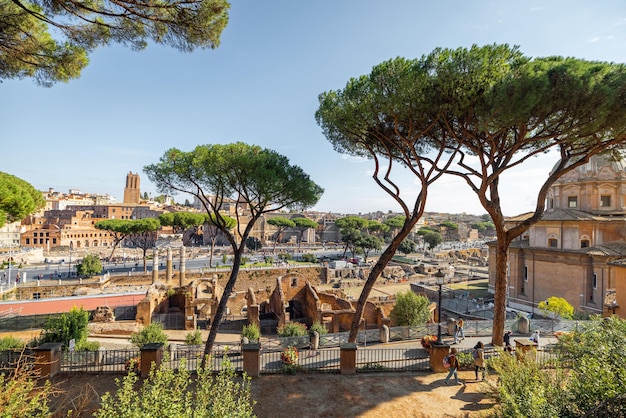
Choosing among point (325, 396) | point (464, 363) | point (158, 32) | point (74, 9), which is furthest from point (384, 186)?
point (74, 9)

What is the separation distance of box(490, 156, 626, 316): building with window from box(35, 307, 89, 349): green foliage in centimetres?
2464

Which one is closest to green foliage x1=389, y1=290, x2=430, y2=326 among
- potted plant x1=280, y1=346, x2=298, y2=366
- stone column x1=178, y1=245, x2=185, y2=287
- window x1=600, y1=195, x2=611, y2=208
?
potted plant x1=280, y1=346, x2=298, y2=366

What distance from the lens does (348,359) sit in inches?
298

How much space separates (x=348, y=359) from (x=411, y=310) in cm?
815

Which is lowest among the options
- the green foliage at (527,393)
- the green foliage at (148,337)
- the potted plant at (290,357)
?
the green foliage at (148,337)

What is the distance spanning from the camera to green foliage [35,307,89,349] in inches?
408

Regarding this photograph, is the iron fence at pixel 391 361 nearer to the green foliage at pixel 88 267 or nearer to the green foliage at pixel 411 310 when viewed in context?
the green foliage at pixel 411 310

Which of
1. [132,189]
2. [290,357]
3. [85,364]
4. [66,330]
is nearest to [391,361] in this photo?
[290,357]

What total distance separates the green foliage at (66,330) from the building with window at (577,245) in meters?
24.6

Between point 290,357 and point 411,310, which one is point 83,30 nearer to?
point 290,357

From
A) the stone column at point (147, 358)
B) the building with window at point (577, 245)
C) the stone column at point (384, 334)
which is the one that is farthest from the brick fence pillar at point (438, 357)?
the building with window at point (577, 245)

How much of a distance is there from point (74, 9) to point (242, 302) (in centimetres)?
1942

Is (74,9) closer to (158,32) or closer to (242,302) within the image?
(158,32)

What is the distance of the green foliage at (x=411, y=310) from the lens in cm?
1464
